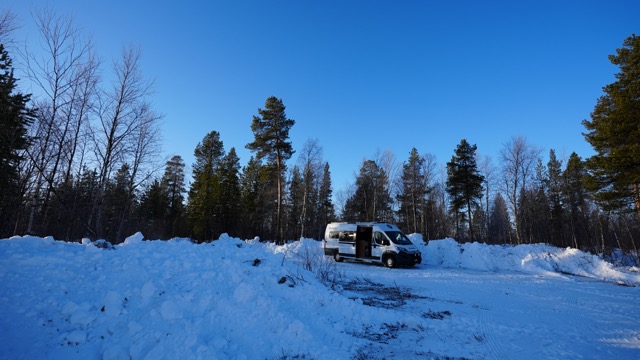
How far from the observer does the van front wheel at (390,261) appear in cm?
1577

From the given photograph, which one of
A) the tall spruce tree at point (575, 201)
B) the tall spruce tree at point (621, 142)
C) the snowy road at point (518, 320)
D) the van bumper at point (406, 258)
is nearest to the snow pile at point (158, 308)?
the snowy road at point (518, 320)

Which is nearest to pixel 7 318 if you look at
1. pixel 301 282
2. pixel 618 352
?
pixel 301 282

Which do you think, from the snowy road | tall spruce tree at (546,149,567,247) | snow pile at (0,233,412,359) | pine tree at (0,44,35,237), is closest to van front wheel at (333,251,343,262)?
the snowy road

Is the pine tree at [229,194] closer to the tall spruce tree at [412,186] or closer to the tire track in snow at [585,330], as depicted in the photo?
the tall spruce tree at [412,186]

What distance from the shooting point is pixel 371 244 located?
657 inches

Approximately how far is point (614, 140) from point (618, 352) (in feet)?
59.7

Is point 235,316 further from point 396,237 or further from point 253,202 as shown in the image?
point 253,202

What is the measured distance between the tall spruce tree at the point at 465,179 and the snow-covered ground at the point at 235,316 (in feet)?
76.1

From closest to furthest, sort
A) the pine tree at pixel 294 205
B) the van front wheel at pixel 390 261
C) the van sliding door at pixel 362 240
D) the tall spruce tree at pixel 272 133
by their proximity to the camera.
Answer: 1. the van front wheel at pixel 390 261
2. the van sliding door at pixel 362 240
3. the tall spruce tree at pixel 272 133
4. the pine tree at pixel 294 205

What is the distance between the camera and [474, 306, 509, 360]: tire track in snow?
491 cm

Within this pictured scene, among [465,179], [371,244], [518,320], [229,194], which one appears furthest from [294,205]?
[518,320]

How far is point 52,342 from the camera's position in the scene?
3961mm

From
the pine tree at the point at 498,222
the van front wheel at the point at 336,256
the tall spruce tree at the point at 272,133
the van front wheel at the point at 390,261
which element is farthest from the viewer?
the pine tree at the point at 498,222

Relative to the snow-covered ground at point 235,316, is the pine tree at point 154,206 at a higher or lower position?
higher
